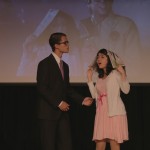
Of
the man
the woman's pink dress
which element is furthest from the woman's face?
the man

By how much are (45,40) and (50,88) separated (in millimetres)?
1898

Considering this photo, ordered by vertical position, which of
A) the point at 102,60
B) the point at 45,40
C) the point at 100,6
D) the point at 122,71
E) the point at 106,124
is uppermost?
the point at 100,6

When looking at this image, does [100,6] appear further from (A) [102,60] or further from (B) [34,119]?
(B) [34,119]

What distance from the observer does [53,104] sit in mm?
3904

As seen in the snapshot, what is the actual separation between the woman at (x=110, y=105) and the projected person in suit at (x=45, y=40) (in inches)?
52.2

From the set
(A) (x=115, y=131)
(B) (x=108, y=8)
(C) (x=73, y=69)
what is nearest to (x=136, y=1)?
(B) (x=108, y=8)

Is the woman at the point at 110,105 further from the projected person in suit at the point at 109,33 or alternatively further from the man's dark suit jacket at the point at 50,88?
the projected person in suit at the point at 109,33

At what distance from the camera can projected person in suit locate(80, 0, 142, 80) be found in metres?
5.67

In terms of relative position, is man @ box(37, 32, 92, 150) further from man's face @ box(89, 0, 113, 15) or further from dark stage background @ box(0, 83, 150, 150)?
man's face @ box(89, 0, 113, 15)

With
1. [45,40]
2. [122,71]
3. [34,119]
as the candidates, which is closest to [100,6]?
[45,40]

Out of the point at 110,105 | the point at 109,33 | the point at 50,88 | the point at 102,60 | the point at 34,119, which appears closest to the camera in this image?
the point at 50,88

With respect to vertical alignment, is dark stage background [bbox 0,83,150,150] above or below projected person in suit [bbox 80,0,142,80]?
below

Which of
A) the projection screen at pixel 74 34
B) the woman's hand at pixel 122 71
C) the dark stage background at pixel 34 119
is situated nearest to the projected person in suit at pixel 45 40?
the projection screen at pixel 74 34

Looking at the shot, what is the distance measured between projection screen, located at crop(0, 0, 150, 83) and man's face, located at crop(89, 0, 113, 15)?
14 mm
